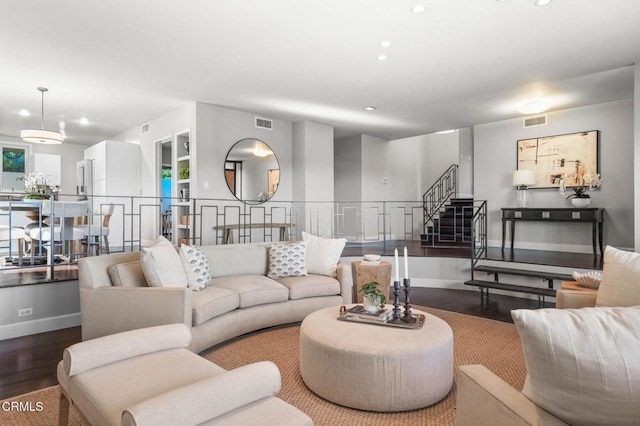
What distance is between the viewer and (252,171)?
6.65 meters

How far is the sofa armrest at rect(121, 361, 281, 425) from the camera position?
1.21 metres

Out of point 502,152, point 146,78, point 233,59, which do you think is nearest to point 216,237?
point 146,78

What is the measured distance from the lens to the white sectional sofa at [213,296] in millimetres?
2709

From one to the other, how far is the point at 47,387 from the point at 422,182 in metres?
9.17

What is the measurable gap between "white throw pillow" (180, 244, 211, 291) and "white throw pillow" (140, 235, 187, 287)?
0.55ft

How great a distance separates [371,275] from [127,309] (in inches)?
100

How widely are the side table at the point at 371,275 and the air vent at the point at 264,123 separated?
11.6 feet

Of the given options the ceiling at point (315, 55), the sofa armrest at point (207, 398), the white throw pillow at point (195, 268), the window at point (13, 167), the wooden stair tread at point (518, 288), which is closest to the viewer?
the sofa armrest at point (207, 398)

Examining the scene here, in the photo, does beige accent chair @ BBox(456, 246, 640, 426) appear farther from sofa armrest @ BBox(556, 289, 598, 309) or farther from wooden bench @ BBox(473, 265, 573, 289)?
wooden bench @ BBox(473, 265, 573, 289)

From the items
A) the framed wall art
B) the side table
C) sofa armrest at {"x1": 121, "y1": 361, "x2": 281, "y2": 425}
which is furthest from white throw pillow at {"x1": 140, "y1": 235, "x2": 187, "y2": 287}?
the framed wall art

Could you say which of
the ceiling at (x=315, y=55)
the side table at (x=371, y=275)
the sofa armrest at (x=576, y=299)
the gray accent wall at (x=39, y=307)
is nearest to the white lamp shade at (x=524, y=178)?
the ceiling at (x=315, y=55)

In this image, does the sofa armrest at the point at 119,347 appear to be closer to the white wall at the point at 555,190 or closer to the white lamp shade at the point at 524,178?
the white lamp shade at the point at 524,178

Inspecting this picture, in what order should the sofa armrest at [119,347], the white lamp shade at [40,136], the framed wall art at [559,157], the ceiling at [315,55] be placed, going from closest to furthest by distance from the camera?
1. the sofa armrest at [119,347]
2. the ceiling at [315,55]
3. the white lamp shade at [40,136]
4. the framed wall art at [559,157]

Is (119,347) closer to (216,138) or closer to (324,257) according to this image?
(324,257)
